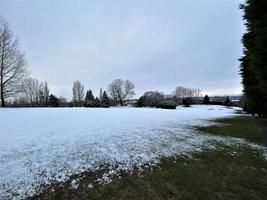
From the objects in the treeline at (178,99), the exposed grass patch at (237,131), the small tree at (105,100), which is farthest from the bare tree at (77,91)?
the exposed grass patch at (237,131)

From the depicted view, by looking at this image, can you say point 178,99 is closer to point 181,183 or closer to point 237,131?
point 237,131

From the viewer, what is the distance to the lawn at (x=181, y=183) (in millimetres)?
4387

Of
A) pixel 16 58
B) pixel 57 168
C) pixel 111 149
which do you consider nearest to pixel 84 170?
pixel 57 168

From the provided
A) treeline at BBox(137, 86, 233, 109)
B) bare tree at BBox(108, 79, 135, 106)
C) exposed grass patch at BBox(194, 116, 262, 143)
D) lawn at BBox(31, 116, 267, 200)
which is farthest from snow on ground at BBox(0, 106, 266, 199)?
bare tree at BBox(108, 79, 135, 106)

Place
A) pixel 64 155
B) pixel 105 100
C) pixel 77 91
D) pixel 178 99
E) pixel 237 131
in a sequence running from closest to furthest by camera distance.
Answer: pixel 64 155
pixel 237 131
pixel 105 100
pixel 77 91
pixel 178 99

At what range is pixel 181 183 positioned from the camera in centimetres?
506

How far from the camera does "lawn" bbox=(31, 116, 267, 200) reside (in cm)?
439

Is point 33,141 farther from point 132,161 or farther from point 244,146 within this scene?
point 244,146

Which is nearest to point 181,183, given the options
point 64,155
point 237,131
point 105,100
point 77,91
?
point 64,155

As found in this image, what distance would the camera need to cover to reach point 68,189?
4434 millimetres

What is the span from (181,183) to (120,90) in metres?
73.3

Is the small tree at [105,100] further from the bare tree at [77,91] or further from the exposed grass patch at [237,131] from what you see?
the exposed grass patch at [237,131]

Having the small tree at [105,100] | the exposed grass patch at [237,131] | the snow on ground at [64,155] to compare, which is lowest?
the exposed grass patch at [237,131]

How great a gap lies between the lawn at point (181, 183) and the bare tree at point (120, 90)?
7088 cm
